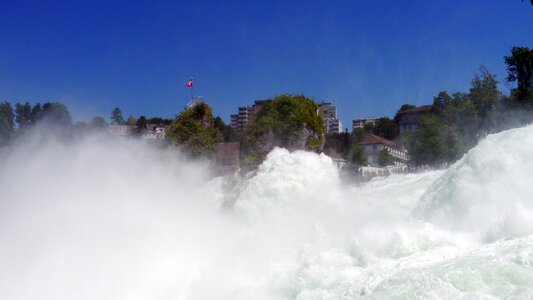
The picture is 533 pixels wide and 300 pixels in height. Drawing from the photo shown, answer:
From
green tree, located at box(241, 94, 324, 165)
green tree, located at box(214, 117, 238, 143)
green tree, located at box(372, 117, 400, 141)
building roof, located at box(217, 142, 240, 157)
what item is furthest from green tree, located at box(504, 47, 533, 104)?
green tree, located at box(372, 117, 400, 141)

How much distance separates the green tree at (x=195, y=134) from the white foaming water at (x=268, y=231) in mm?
11926

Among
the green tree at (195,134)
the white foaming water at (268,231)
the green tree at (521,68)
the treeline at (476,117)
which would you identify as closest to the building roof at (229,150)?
the green tree at (195,134)

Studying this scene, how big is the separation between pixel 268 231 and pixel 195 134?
1841cm

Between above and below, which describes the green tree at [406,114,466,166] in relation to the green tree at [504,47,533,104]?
below

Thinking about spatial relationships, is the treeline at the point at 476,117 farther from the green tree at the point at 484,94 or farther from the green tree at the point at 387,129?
the green tree at the point at 387,129

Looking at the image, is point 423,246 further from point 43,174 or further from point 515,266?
point 43,174

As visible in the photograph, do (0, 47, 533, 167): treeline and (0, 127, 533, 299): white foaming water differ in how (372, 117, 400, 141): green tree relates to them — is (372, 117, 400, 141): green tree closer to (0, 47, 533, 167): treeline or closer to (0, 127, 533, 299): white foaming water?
(0, 47, 533, 167): treeline

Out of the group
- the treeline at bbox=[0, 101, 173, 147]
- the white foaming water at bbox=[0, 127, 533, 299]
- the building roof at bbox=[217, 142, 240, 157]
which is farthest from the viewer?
the building roof at bbox=[217, 142, 240, 157]

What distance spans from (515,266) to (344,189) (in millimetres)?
8911

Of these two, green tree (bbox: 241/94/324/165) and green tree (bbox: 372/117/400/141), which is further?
green tree (bbox: 372/117/400/141)

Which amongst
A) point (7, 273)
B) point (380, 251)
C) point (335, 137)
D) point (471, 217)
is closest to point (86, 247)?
point (7, 273)

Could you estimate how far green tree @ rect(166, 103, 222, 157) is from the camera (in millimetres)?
31281

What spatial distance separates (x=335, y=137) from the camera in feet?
234

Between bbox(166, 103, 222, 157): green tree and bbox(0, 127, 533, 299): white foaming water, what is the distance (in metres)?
11.9
